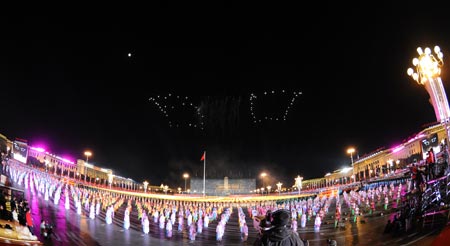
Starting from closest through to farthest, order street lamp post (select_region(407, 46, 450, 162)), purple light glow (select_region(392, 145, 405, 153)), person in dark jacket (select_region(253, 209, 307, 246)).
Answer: person in dark jacket (select_region(253, 209, 307, 246))
street lamp post (select_region(407, 46, 450, 162))
purple light glow (select_region(392, 145, 405, 153))

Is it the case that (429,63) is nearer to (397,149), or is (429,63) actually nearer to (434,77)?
(434,77)

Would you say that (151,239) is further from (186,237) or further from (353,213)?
(353,213)

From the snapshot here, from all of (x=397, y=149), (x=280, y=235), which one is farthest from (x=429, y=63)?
(x=397, y=149)

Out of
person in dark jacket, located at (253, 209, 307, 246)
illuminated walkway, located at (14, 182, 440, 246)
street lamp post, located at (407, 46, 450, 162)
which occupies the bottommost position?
illuminated walkway, located at (14, 182, 440, 246)

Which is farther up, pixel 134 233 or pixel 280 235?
pixel 280 235

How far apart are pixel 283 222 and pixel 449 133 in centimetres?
1282

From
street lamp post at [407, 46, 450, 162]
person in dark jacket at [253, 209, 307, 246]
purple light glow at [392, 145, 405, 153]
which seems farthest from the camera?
purple light glow at [392, 145, 405, 153]

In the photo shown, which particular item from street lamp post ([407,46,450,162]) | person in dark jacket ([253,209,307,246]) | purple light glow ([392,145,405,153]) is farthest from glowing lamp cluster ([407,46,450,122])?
purple light glow ([392,145,405,153])

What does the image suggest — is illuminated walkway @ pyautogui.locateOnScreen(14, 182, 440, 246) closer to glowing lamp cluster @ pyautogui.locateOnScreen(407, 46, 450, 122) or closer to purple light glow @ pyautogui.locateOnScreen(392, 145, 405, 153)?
glowing lamp cluster @ pyautogui.locateOnScreen(407, 46, 450, 122)

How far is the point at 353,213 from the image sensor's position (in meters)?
21.0

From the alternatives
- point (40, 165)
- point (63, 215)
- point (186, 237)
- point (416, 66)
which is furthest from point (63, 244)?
point (416, 66)

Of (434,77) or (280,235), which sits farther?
(434,77)

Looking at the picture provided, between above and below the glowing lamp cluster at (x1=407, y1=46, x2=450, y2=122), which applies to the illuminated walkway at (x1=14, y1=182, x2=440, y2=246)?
below

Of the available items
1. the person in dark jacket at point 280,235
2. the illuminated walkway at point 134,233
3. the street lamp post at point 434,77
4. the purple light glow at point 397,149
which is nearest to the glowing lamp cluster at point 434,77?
the street lamp post at point 434,77
